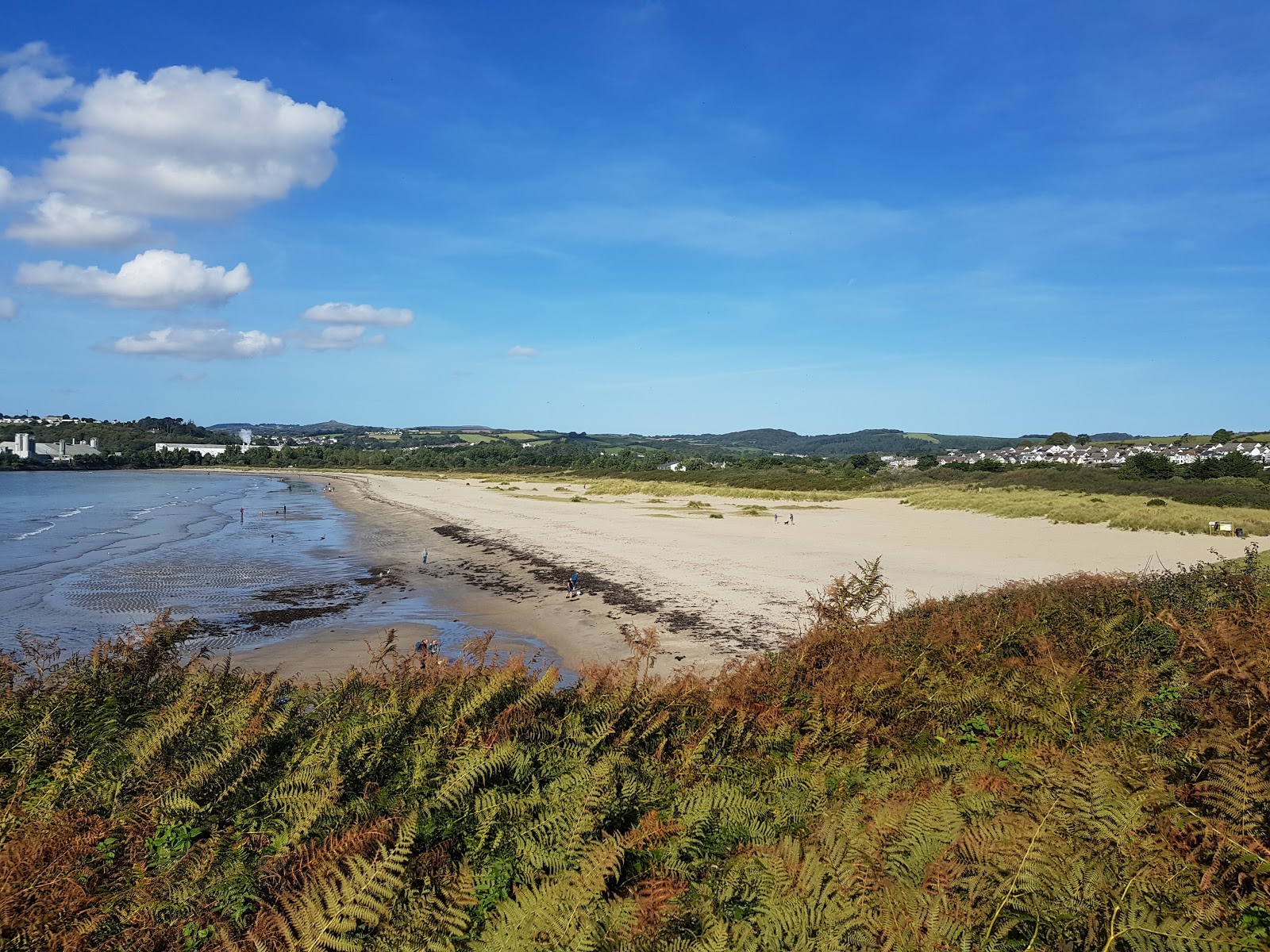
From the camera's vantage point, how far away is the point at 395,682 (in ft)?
22.4

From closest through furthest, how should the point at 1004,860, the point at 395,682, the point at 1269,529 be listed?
1. the point at 1004,860
2. the point at 395,682
3. the point at 1269,529

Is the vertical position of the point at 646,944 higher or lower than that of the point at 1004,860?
lower

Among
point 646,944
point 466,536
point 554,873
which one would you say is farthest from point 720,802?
point 466,536

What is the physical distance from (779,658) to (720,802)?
422cm

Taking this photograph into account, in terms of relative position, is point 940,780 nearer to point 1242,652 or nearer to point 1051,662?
point 1242,652

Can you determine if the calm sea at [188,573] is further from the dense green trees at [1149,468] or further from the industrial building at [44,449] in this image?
the industrial building at [44,449]

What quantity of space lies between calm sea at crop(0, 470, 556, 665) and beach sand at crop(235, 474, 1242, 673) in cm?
193

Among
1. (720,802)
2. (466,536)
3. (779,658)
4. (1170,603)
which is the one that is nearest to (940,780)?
(720,802)

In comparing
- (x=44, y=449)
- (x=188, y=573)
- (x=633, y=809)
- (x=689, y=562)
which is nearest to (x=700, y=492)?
(x=689, y=562)

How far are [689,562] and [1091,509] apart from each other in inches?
1015

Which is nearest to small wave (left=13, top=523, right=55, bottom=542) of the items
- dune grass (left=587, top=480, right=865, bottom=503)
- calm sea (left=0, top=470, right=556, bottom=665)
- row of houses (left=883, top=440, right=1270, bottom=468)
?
calm sea (left=0, top=470, right=556, bottom=665)

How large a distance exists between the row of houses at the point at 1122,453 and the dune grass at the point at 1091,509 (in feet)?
90.5

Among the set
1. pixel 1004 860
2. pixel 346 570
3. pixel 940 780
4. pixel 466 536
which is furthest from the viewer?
pixel 466 536

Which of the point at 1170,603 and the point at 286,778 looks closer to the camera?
the point at 286,778
